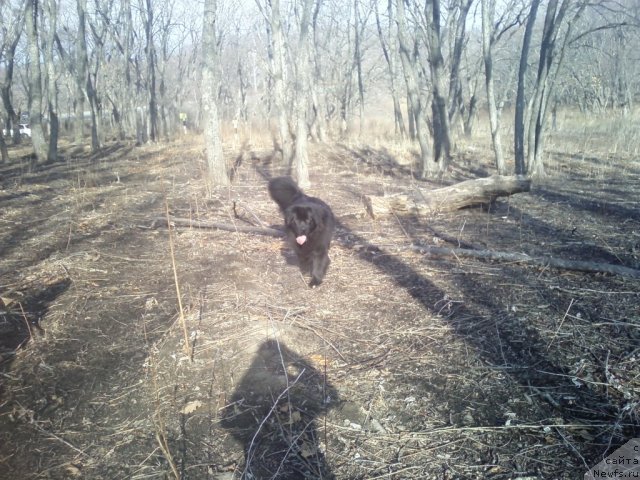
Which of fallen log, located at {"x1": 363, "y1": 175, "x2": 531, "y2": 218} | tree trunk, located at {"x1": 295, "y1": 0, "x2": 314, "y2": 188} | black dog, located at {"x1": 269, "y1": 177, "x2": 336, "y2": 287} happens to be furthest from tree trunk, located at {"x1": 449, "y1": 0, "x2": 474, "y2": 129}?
black dog, located at {"x1": 269, "y1": 177, "x2": 336, "y2": 287}

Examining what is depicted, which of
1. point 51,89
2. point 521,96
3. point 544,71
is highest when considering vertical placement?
point 51,89

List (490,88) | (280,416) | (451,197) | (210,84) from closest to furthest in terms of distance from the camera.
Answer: (280,416) → (451,197) → (210,84) → (490,88)

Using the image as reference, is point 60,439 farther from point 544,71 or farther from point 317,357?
point 544,71

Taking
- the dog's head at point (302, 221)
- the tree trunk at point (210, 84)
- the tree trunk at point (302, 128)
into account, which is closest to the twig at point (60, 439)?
the dog's head at point (302, 221)

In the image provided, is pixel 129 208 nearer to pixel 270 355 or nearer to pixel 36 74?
pixel 270 355

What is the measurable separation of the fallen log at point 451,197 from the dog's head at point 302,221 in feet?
8.96

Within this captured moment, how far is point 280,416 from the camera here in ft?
8.50

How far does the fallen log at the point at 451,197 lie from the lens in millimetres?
7188

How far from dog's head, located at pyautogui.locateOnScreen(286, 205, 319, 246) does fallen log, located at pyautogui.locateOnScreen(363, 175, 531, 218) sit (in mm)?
2732

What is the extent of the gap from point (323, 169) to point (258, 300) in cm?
1032

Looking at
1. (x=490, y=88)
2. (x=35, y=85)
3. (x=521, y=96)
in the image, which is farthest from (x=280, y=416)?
(x=35, y=85)

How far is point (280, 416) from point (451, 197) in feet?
18.7

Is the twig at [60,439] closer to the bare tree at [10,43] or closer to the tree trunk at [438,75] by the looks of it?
the tree trunk at [438,75]

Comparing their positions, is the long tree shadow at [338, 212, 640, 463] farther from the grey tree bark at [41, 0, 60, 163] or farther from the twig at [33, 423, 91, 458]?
the grey tree bark at [41, 0, 60, 163]
